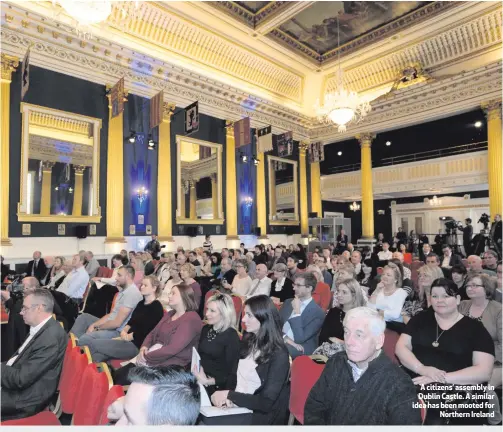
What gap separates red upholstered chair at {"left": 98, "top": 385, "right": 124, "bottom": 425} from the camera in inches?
78.6

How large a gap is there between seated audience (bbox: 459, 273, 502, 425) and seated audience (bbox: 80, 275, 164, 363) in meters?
3.05

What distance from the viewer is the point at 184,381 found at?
4.66 ft

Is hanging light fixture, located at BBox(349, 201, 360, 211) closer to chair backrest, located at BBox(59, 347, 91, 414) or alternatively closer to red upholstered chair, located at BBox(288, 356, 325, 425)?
red upholstered chair, located at BBox(288, 356, 325, 425)

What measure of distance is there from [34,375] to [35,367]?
0.05 metres

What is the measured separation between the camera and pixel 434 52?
46.3ft

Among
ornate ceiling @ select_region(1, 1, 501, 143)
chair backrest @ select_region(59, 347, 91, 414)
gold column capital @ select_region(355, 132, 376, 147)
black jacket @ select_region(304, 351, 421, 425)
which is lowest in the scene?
chair backrest @ select_region(59, 347, 91, 414)

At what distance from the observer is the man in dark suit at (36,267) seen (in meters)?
8.93

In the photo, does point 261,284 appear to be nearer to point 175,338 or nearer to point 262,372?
point 175,338

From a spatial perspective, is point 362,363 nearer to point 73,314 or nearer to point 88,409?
point 88,409

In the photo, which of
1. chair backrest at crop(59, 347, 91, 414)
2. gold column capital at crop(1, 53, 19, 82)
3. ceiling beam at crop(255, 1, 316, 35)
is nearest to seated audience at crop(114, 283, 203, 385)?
chair backrest at crop(59, 347, 91, 414)

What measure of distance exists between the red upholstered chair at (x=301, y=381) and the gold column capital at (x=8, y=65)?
1022cm

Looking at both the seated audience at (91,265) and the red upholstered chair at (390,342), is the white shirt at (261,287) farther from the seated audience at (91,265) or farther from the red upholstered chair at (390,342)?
the seated audience at (91,265)

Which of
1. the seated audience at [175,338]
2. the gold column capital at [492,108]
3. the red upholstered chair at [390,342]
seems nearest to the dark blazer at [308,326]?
the red upholstered chair at [390,342]

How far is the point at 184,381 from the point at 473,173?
48.6ft
